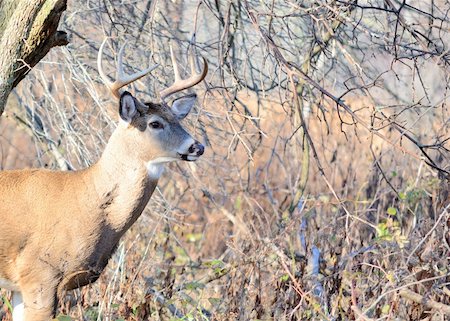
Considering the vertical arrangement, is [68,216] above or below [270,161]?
below

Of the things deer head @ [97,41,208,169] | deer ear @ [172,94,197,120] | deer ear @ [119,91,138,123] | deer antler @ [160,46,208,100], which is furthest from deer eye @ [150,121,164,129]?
deer ear @ [172,94,197,120]

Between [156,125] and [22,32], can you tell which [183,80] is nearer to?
[156,125]

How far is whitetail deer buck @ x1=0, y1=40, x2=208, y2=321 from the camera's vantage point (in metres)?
5.88

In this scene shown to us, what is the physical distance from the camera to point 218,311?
621 cm

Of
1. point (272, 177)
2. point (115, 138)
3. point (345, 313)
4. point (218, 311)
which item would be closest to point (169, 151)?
point (115, 138)

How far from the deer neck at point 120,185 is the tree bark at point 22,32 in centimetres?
77

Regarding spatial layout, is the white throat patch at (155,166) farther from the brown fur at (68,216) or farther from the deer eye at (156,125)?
the deer eye at (156,125)

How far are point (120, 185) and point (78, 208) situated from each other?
31 cm

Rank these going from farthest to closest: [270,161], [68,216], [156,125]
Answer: [270,161] → [156,125] → [68,216]

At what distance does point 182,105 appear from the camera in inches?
273

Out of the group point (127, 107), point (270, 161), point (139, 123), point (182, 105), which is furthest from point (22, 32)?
point (270, 161)

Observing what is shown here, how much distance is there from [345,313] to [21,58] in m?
2.62

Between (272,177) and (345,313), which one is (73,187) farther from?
(272,177)

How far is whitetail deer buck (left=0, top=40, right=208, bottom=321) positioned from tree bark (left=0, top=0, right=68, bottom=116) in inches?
20.9
